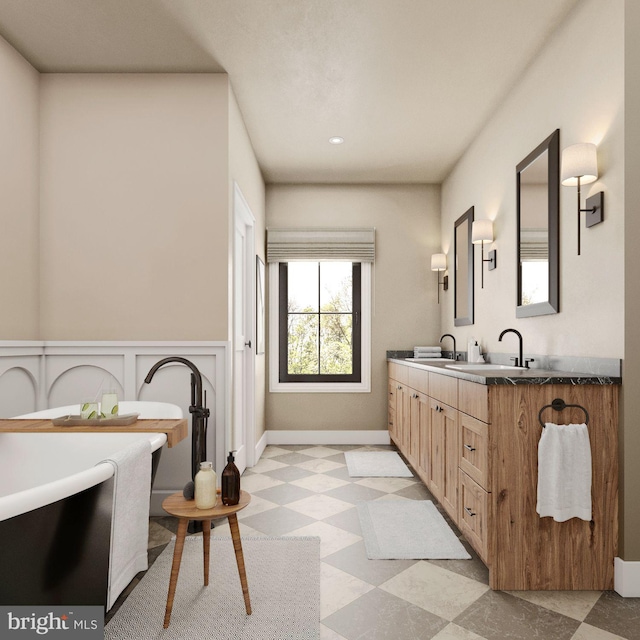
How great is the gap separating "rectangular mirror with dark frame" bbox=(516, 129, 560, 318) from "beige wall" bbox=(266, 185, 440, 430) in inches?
87.6

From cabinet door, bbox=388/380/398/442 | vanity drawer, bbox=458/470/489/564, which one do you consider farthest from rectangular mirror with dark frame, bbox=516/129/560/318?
cabinet door, bbox=388/380/398/442

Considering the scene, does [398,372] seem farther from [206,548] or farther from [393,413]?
[206,548]

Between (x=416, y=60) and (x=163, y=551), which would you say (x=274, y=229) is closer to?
(x=416, y=60)

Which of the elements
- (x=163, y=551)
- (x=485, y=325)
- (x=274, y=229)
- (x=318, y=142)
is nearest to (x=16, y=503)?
(x=163, y=551)

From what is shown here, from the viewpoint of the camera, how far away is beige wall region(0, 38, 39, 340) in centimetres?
292

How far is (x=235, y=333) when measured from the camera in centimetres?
376

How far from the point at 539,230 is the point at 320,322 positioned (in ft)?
9.55

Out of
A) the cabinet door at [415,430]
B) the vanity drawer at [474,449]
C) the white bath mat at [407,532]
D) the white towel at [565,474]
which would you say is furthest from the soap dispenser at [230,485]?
the cabinet door at [415,430]

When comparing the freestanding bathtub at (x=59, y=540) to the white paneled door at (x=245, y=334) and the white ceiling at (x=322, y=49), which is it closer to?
the white paneled door at (x=245, y=334)

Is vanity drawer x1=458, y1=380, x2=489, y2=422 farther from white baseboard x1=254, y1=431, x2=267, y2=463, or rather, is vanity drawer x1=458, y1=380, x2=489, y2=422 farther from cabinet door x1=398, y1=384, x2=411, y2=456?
white baseboard x1=254, y1=431, x2=267, y2=463

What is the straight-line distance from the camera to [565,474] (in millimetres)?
2143

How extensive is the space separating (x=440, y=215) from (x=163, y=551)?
13.9 ft

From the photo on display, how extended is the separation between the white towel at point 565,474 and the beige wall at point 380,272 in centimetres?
330

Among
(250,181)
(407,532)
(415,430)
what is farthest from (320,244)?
(407,532)
